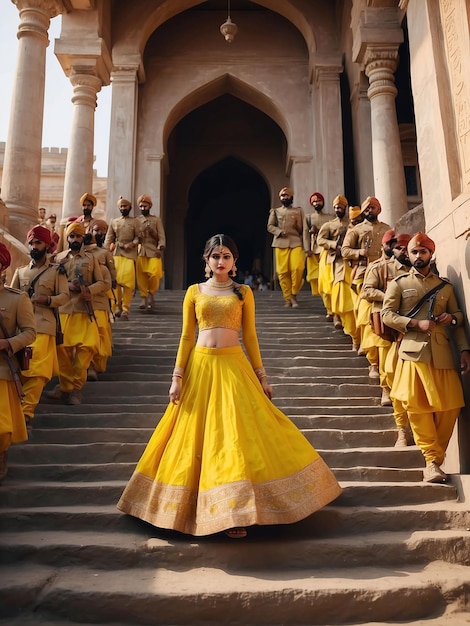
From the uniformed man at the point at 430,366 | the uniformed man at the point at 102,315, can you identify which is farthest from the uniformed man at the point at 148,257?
the uniformed man at the point at 430,366

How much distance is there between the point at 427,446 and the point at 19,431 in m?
2.84

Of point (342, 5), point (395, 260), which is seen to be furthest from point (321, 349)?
point (342, 5)

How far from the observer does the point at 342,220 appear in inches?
316

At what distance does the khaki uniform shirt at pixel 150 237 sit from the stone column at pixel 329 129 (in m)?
4.77

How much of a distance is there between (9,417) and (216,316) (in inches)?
60.9

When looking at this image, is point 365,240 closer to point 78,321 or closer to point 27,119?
point 78,321

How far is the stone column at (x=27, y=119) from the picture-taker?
8945 millimetres

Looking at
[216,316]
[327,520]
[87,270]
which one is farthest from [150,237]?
[327,520]

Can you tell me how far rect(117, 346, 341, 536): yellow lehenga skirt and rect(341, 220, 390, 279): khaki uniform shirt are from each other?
138 inches

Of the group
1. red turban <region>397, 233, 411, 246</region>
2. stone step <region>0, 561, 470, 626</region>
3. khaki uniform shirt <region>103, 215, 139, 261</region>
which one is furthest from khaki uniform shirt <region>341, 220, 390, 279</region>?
stone step <region>0, 561, 470, 626</region>

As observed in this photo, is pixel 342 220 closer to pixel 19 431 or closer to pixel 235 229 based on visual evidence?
pixel 19 431

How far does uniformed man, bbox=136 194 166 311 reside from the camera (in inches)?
344

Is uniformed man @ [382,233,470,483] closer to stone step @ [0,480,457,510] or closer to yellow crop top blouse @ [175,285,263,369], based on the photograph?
stone step @ [0,480,457,510]

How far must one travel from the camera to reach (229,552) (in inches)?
123
